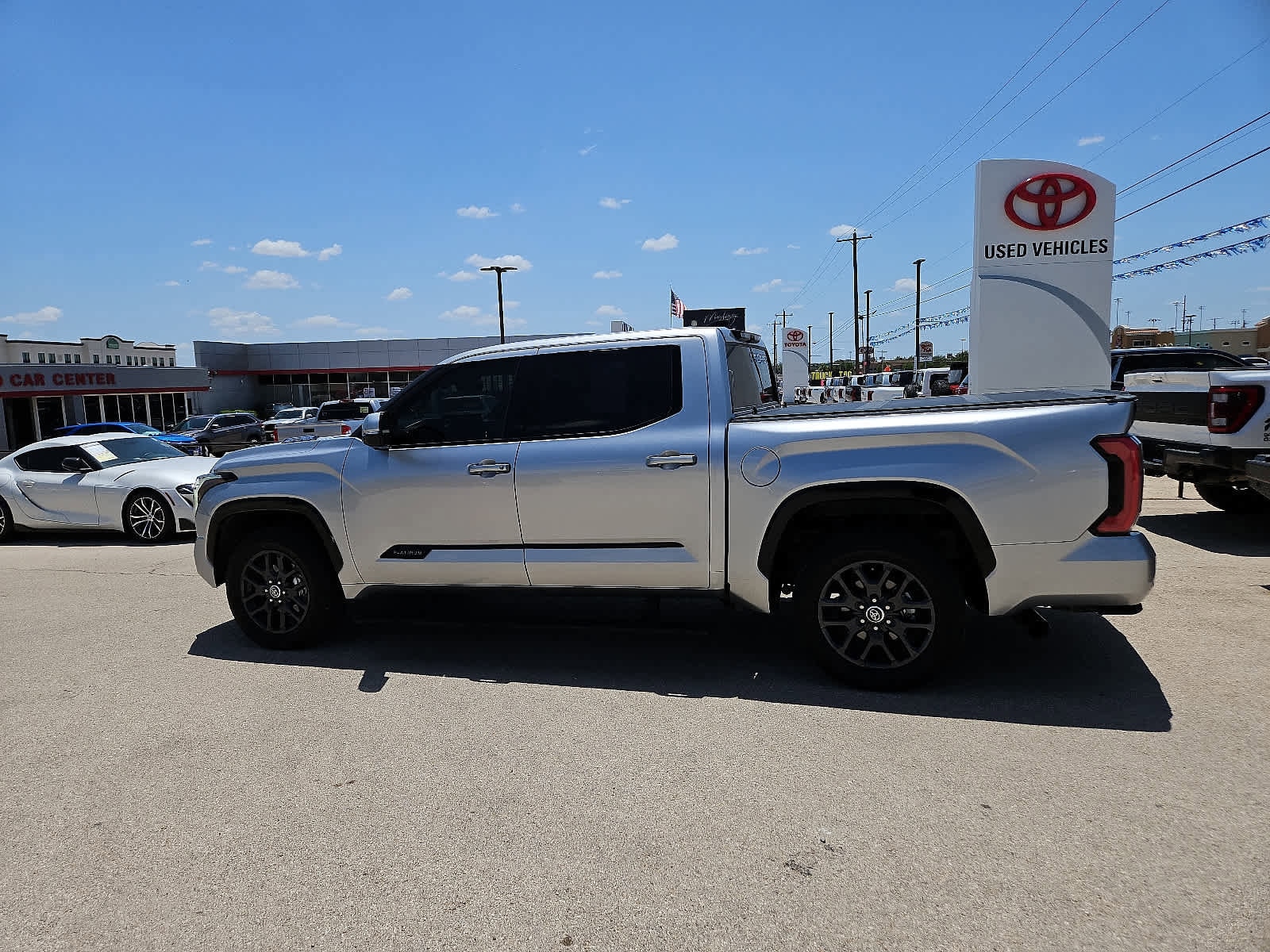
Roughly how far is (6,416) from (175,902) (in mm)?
38859

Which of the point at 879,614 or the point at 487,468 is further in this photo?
the point at 487,468

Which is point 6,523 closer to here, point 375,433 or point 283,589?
point 283,589

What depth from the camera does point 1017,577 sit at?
13.5 feet

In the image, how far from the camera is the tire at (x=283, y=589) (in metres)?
5.48

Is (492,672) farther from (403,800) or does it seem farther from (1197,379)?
(1197,379)

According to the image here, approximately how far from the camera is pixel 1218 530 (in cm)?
844

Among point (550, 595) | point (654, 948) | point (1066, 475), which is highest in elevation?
point (1066, 475)

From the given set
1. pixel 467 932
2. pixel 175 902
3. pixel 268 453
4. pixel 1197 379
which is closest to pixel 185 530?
pixel 268 453

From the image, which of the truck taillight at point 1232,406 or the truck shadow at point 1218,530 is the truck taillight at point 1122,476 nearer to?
the truck shadow at point 1218,530

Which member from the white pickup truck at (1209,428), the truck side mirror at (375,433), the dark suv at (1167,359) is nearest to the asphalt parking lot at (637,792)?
the truck side mirror at (375,433)

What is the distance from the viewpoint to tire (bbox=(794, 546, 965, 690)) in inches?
167

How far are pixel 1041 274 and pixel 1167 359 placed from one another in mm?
4604

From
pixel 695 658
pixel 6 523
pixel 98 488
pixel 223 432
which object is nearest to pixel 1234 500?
pixel 695 658

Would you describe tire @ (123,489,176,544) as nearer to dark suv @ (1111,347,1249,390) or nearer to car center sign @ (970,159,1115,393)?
car center sign @ (970,159,1115,393)
